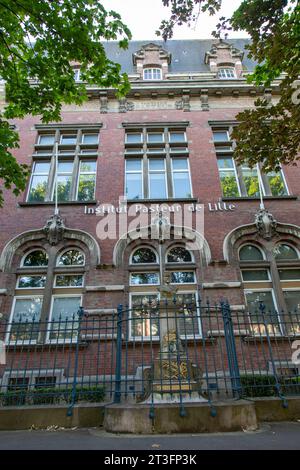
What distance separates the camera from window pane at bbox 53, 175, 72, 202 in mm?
13453

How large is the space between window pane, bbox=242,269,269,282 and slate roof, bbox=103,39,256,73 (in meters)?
13.6

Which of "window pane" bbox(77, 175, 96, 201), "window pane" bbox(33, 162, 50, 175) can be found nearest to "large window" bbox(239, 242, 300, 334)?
"window pane" bbox(77, 175, 96, 201)

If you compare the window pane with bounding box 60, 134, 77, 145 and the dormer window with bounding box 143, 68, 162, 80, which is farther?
the dormer window with bounding box 143, 68, 162, 80

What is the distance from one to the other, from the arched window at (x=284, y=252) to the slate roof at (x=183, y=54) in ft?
40.9

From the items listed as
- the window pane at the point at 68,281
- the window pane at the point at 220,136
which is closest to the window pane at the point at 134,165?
the window pane at the point at 220,136

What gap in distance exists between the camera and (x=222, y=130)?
50.7 feet

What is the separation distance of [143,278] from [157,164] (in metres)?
5.86

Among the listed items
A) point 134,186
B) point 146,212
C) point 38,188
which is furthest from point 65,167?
point 146,212

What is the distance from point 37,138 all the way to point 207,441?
47.3 feet

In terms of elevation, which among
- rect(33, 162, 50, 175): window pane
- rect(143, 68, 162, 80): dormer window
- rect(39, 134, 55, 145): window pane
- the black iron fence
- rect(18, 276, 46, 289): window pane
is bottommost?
the black iron fence

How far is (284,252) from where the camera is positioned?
12.1 meters

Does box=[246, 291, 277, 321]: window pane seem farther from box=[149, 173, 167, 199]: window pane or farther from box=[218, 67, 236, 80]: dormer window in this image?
box=[218, 67, 236, 80]: dormer window

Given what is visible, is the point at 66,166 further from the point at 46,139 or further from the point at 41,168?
the point at 46,139
